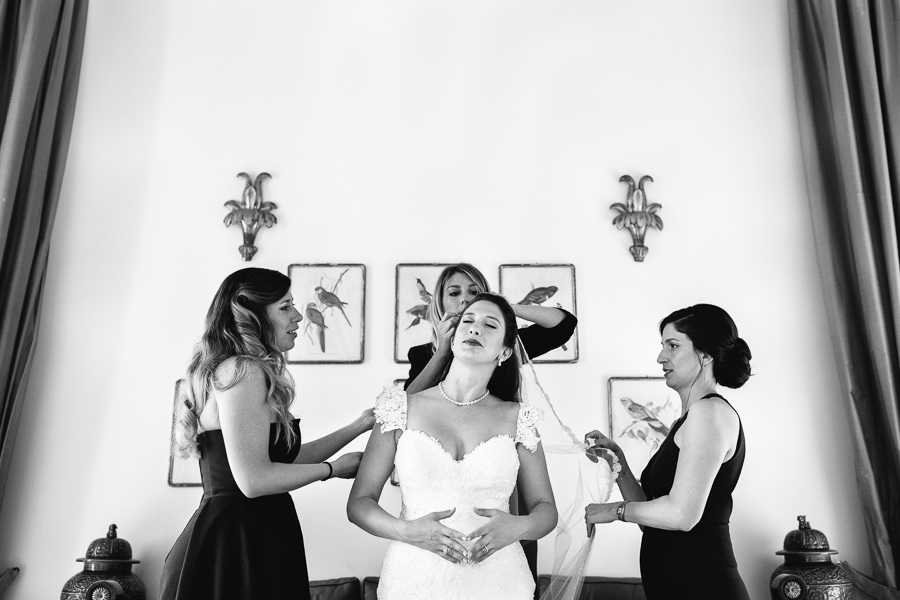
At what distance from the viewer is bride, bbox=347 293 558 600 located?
2.58 m

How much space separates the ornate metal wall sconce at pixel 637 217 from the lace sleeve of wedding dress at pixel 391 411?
2.16 meters

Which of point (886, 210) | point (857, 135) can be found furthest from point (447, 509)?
point (857, 135)

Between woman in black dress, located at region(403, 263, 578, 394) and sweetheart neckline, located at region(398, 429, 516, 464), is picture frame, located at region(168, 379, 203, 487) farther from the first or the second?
sweetheart neckline, located at region(398, 429, 516, 464)

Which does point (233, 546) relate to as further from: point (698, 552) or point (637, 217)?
point (637, 217)

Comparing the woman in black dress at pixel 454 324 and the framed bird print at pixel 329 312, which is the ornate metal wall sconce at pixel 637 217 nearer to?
the woman in black dress at pixel 454 324

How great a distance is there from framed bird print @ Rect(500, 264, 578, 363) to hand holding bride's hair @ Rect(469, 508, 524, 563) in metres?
1.94

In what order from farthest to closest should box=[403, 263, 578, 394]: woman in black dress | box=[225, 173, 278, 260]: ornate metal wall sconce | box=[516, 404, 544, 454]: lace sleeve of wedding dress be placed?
box=[225, 173, 278, 260]: ornate metal wall sconce < box=[403, 263, 578, 394]: woman in black dress < box=[516, 404, 544, 454]: lace sleeve of wedding dress

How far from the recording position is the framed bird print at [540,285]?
14.7 ft

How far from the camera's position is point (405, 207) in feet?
15.4

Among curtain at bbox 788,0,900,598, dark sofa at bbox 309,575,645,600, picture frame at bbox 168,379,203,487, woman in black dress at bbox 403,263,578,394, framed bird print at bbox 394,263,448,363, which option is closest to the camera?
woman in black dress at bbox 403,263,578,394

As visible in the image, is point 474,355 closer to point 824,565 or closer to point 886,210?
point 824,565

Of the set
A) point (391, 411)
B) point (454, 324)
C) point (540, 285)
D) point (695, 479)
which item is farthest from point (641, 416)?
point (391, 411)

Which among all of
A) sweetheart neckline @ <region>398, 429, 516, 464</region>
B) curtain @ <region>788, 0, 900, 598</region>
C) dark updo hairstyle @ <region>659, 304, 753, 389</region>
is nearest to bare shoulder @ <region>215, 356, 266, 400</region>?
sweetheart neckline @ <region>398, 429, 516, 464</region>

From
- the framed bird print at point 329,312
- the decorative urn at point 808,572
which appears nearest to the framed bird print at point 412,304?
the framed bird print at point 329,312
